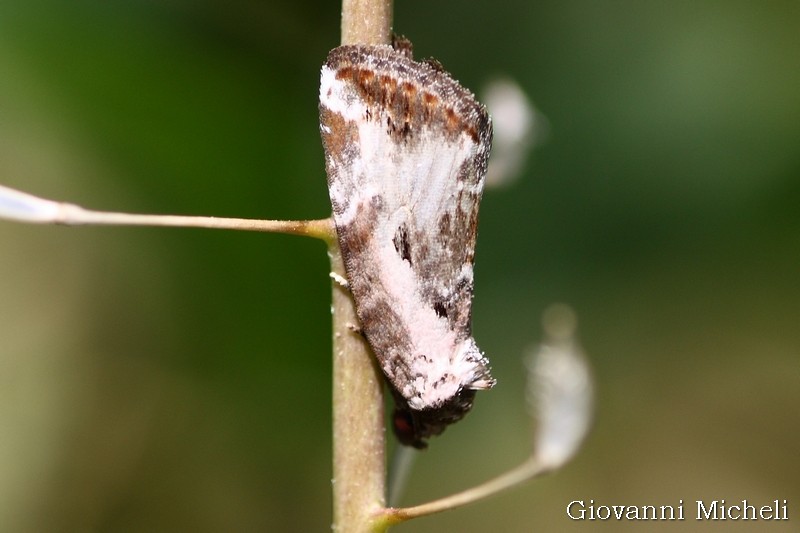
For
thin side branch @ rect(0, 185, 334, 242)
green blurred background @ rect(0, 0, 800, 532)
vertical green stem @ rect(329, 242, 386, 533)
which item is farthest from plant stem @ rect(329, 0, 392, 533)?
green blurred background @ rect(0, 0, 800, 532)

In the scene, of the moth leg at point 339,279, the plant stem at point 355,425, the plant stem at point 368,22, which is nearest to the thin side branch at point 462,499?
the plant stem at point 355,425

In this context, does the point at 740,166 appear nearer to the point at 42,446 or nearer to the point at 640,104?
the point at 640,104

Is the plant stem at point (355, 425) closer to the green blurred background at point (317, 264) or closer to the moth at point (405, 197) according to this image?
the moth at point (405, 197)

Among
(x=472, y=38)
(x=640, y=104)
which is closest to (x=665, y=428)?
(x=640, y=104)

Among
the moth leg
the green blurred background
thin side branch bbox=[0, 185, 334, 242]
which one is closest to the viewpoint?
thin side branch bbox=[0, 185, 334, 242]

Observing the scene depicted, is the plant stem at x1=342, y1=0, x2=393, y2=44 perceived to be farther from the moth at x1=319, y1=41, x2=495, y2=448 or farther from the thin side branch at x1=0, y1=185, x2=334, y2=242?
the thin side branch at x1=0, y1=185, x2=334, y2=242

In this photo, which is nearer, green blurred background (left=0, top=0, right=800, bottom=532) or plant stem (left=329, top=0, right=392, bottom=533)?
plant stem (left=329, top=0, right=392, bottom=533)
